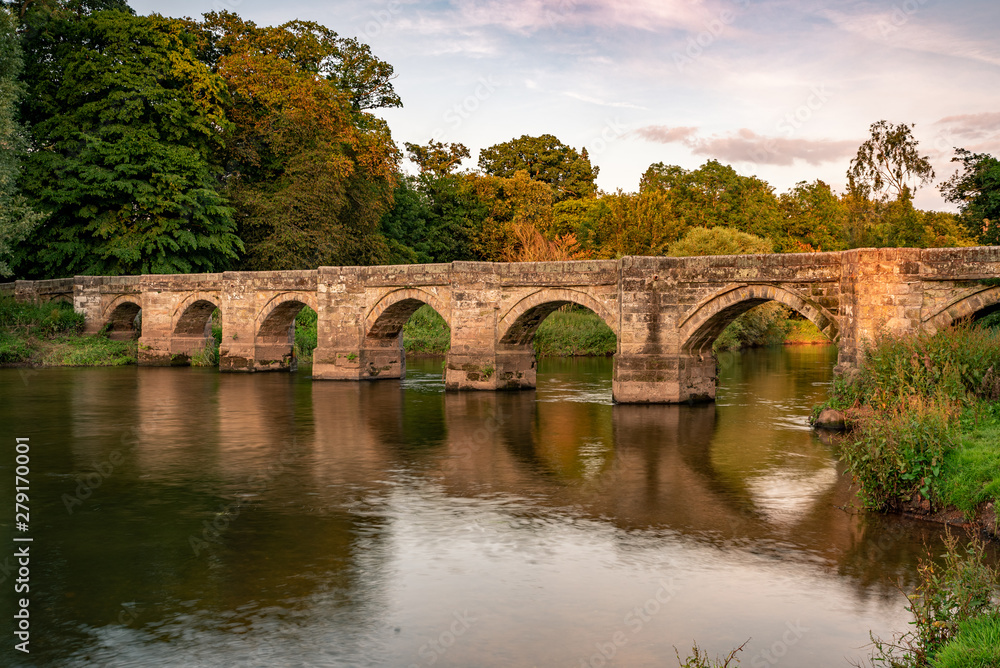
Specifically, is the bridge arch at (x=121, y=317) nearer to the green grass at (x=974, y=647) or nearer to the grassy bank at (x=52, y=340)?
the grassy bank at (x=52, y=340)

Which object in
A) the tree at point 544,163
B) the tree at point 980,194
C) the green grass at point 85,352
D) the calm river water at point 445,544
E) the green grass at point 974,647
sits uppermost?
the tree at point 544,163

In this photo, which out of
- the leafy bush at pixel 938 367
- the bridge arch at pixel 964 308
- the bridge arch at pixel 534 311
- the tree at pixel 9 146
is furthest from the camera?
the tree at pixel 9 146

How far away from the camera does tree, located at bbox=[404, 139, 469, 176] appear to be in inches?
2012

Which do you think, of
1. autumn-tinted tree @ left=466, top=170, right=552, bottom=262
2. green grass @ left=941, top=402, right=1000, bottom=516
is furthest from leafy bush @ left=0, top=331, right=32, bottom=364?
green grass @ left=941, top=402, right=1000, bottom=516

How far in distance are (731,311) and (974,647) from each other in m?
14.3

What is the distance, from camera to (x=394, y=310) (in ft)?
82.0

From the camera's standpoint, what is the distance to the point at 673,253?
126 ft

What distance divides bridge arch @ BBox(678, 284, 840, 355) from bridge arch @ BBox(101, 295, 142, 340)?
72.5ft

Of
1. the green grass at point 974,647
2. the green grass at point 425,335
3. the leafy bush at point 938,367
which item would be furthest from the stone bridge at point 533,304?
the green grass at point 974,647

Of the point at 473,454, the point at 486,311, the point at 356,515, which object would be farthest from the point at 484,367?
the point at 356,515

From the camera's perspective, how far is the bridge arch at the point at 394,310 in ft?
75.6

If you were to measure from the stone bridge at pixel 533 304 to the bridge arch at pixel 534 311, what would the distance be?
4 cm

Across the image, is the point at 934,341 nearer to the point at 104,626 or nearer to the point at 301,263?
the point at 104,626

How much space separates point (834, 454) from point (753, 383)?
1248 centimetres
